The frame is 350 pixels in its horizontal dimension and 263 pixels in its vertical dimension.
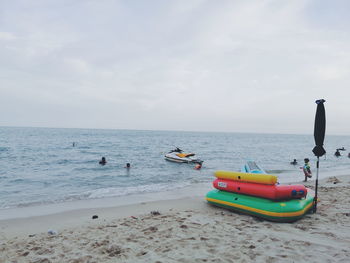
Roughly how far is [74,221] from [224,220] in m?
4.08

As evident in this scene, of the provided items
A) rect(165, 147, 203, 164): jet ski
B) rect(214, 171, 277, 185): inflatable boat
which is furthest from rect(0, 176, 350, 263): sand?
rect(165, 147, 203, 164): jet ski

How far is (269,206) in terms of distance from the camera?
5902 millimetres

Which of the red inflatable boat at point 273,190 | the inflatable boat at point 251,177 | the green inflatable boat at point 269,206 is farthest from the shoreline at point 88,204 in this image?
the red inflatable boat at point 273,190

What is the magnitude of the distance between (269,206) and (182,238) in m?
2.48

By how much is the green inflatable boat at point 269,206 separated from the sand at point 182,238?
0.16 metres

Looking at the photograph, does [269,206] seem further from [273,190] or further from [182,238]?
[182,238]

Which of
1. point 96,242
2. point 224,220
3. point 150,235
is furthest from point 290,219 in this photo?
point 96,242

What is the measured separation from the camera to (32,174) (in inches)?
626

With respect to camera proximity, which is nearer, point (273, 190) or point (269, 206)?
point (269, 206)

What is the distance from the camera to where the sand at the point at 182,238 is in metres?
3.97

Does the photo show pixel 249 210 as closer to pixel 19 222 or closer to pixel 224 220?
pixel 224 220

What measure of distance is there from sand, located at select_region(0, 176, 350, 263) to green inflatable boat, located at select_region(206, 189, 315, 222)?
159 mm

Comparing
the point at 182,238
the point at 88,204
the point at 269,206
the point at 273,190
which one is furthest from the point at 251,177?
the point at 88,204

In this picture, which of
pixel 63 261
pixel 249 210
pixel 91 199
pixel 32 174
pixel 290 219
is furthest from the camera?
pixel 32 174
